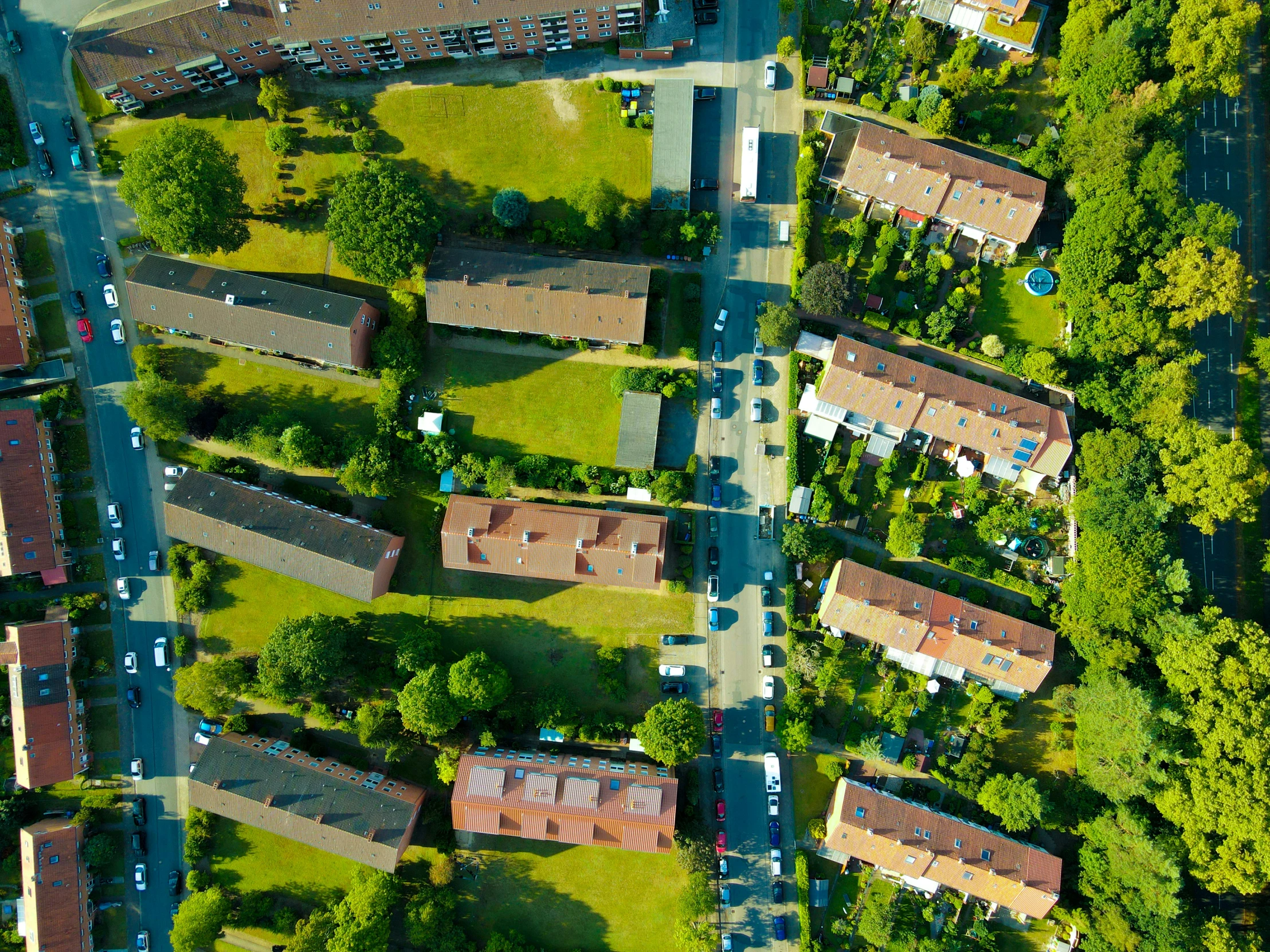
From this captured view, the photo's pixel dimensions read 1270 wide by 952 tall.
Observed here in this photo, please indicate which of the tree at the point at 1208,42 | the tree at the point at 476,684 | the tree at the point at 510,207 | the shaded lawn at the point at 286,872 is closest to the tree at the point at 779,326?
the tree at the point at 510,207

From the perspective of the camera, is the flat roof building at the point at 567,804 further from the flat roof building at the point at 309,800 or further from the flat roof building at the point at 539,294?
the flat roof building at the point at 539,294

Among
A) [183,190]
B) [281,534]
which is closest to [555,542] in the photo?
[281,534]

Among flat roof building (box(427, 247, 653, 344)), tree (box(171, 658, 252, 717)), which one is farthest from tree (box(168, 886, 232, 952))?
flat roof building (box(427, 247, 653, 344))

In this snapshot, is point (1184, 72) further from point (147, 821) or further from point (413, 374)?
point (147, 821)

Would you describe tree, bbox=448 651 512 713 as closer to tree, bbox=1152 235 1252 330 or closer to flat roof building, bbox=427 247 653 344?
flat roof building, bbox=427 247 653 344

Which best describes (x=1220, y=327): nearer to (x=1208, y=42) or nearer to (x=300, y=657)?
(x=1208, y=42)

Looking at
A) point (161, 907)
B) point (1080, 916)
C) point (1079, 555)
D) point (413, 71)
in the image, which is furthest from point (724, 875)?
point (413, 71)
